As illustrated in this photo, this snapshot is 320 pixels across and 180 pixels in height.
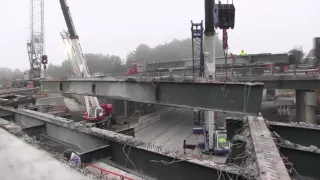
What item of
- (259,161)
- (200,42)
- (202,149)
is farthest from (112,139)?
(200,42)

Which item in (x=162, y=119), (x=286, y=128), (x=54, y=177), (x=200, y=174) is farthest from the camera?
(x=162, y=119)

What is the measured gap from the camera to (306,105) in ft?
60.1

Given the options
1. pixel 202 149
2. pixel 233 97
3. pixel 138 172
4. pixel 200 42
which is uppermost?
pixel 200 42

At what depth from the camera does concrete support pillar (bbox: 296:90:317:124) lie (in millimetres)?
17906

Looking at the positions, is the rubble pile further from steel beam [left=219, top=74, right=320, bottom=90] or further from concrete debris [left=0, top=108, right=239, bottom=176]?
steel beam [left=219, top=74, right=320, bottom=90]

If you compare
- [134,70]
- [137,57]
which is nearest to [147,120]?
[134,70]

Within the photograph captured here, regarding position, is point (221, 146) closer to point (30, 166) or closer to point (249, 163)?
point (249, 163)

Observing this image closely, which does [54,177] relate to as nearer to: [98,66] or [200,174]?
[200,174]

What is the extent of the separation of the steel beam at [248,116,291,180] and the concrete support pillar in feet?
53.5

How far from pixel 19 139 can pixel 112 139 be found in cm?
187

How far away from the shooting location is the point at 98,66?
5825 centimetres

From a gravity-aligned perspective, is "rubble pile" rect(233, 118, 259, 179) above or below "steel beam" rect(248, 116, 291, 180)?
below

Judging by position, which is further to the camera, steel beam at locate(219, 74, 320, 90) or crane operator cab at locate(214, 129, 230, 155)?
steel beam at locate(219, 74, 320, 90)

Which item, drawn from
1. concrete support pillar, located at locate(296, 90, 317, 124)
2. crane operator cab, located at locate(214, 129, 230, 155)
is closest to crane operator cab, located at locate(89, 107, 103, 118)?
crane operator cab, located at locate(214, 129, 230, 155)
